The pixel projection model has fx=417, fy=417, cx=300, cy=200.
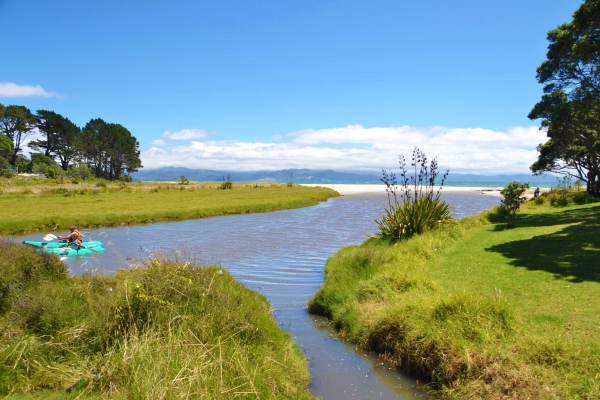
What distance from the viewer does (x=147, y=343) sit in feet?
18.8

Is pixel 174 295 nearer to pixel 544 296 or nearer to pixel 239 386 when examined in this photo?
pixel 239 386

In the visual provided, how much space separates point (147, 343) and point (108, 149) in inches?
4109

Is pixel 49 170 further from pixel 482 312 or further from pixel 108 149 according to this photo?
pixel 482 312

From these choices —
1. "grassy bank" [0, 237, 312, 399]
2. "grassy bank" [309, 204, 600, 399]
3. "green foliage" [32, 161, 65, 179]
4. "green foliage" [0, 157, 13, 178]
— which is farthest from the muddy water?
"green foliage" [32, 161, 65, 179]

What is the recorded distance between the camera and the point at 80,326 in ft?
21.9

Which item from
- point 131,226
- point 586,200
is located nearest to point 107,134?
point 131,226

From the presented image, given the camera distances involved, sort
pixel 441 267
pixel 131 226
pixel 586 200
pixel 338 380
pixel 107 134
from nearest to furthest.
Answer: pixel 338 380 < pixel 441 267 < pixel 586 200 < pixel 131 226 < pixel 107 134

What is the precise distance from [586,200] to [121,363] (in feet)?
100.0

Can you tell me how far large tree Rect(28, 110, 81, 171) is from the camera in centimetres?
9519

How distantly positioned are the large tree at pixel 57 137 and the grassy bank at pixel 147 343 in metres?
99.9

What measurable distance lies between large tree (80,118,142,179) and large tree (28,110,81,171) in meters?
2.82

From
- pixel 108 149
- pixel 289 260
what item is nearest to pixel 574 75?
pixel 289 260

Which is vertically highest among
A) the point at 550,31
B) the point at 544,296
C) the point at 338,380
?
the point at 550,31

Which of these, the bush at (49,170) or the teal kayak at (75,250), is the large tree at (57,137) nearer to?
the bush at (49,170)
